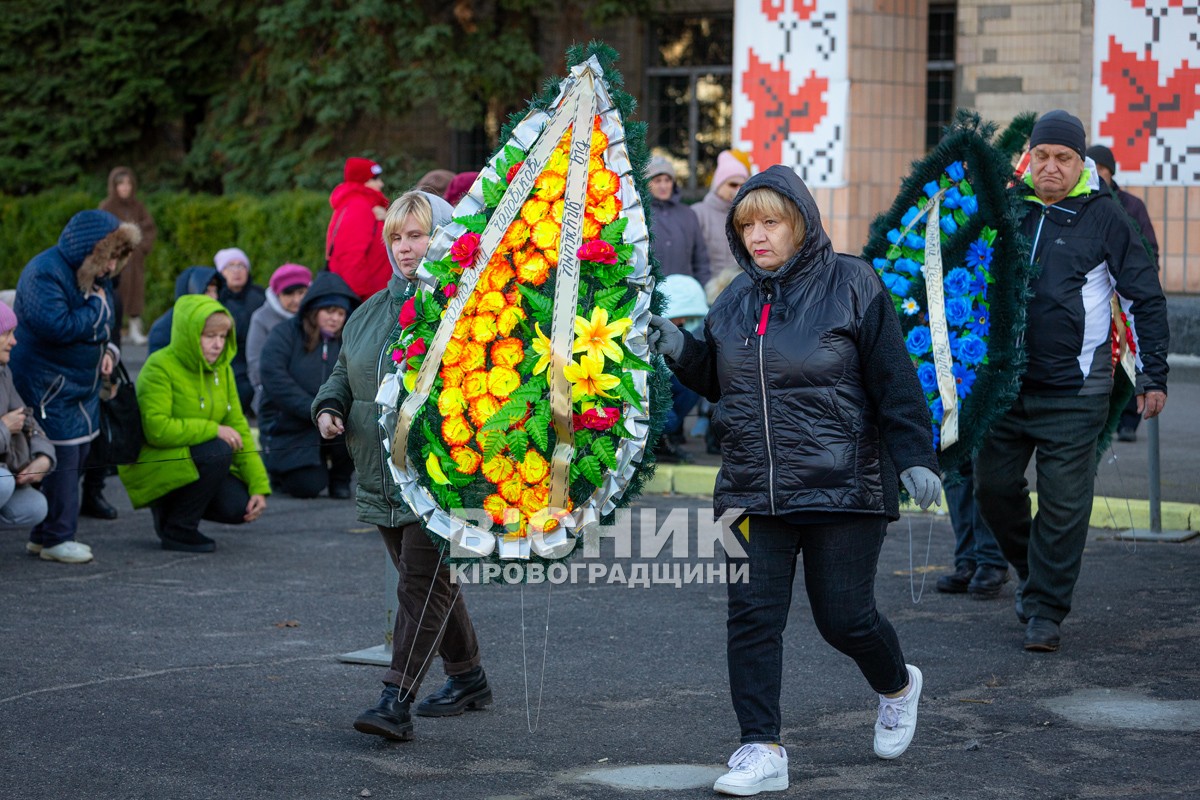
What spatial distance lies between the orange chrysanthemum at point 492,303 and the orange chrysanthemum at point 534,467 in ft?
1.62

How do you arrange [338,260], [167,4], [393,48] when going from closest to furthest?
[338,260] → [393,48] → [167,4]

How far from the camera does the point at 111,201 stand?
67.0 ft

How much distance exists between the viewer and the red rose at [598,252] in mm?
5605

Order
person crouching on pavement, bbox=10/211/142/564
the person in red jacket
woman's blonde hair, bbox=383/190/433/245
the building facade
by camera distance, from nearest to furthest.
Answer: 1. woman's blonde hair, bbox=383/190/433/245
2. person crouching on pavement, bbox=10/211/142/564
3. the person in red jacket
4. the building facade

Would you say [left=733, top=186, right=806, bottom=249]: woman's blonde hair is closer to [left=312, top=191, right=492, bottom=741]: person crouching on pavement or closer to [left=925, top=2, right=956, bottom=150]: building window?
[left=312, top=191, right=492, bottom=741]: person crouching on pavement

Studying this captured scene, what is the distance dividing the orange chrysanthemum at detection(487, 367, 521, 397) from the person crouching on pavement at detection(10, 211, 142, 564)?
157 inches

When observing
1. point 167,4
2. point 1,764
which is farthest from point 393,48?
point 1,764

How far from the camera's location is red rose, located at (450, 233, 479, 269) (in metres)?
5.74

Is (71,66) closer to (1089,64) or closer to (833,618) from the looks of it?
(1089,64)

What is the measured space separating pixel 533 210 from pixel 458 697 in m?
1.78

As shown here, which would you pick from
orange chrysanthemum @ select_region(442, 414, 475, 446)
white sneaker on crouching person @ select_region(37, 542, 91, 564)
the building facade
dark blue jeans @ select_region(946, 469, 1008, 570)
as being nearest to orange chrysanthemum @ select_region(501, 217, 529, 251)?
orange chrysanthemum @ select_region(442, 414, 475, 446)

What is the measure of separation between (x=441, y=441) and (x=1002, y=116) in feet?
42.8

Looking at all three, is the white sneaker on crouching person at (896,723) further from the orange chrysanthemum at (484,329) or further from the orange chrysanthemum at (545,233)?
the orange chrysanthemum at (545,233)

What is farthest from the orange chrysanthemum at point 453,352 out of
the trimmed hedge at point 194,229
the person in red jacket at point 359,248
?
the trimmed hedge at point 194,229
